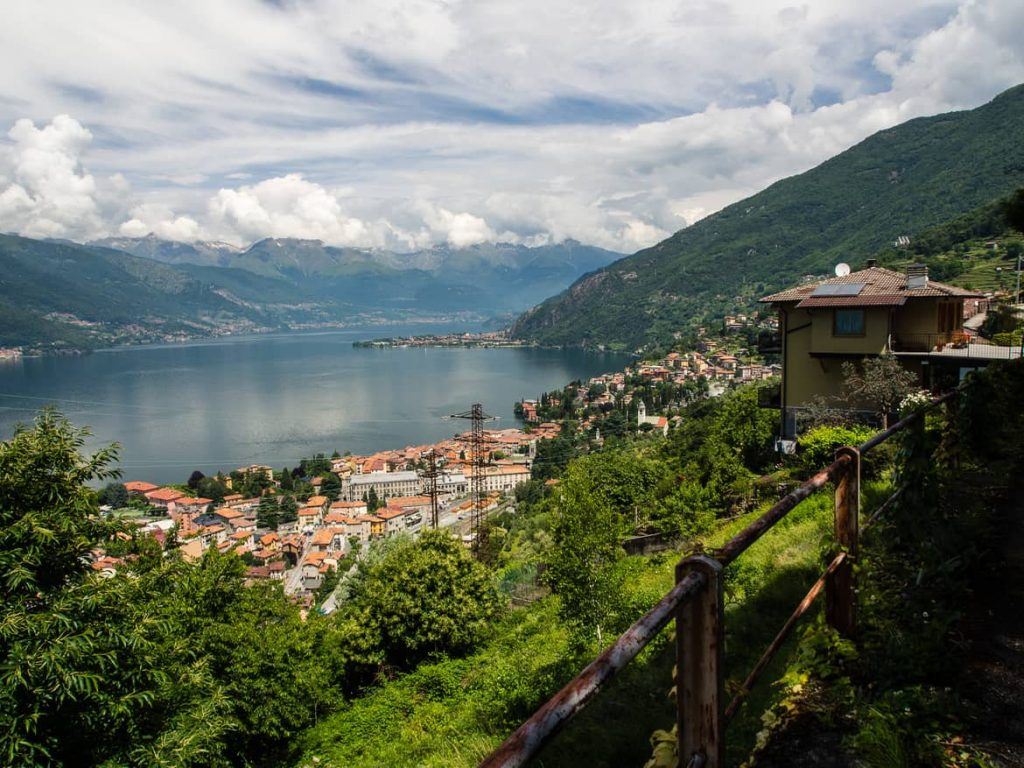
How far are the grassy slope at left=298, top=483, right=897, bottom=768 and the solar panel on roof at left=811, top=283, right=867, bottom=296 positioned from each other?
5.40 metres

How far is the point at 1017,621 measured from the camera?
247 centimetres

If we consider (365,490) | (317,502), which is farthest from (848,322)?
(365,490)

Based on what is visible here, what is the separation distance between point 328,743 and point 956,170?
146969mm

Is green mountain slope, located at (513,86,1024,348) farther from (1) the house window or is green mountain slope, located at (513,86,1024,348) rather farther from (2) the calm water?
(1) the house window

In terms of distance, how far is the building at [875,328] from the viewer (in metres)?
12.3

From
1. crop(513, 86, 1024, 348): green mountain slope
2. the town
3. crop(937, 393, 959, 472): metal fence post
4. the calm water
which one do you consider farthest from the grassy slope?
crop(513, 86, 1024, 348): green mountain slope

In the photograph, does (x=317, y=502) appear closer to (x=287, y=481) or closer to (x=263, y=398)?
(x=287, y=481)

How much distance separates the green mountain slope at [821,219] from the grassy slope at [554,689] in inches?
4556

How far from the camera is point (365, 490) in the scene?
6394cm

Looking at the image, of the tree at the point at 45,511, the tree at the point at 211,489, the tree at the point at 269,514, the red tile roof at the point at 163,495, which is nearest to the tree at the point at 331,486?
the tree at the point at 269,514

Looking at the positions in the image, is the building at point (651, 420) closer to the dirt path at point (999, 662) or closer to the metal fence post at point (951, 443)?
the metal fence post at point (951, 443)

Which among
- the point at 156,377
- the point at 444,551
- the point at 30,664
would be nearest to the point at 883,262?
the point at 444,551

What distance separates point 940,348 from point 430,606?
12030 mm

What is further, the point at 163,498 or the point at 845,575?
the point at 163,498
